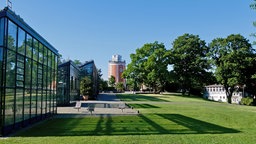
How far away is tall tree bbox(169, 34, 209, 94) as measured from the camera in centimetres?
4822

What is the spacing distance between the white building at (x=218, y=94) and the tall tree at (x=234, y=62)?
752 centimetres

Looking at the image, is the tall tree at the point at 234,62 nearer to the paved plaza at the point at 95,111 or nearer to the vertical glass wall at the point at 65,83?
the paved plaza at the point at 95,111

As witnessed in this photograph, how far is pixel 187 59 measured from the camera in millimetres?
49406

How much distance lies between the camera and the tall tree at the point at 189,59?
48219 millimetres

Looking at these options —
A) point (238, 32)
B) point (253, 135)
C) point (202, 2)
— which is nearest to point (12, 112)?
point (253, 135)

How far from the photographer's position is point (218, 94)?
2119 inches

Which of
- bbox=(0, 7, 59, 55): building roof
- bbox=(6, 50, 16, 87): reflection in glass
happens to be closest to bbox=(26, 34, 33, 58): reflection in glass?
bbox=(0, 7, 59, 55): building roof

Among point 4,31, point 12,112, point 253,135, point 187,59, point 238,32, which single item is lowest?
point 253,135

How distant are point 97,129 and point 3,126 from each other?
139 inches

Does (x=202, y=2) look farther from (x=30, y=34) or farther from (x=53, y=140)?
(x=53, y=140)

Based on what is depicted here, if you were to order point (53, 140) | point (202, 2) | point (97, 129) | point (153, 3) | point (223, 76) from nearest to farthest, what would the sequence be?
point (53, 140) → point (97, 129) → point (153, 3) → point (202, 2) → point (223, 76)

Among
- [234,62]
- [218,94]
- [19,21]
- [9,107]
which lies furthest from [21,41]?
[218,94]

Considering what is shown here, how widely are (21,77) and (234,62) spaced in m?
35.4

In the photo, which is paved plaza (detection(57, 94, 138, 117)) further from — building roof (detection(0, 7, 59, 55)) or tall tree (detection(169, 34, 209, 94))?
tall tree (detection(169, 34, 209, 94))
